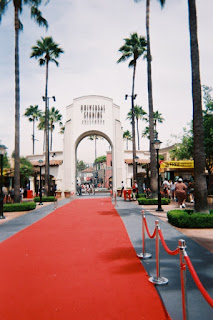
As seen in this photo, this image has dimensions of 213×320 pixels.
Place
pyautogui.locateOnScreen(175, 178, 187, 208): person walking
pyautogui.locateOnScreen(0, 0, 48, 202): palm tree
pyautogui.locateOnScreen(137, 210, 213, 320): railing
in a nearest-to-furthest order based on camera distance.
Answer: pyautogui.locateOnScreen(137, 210, 213, 320): railing < pyautogui.locateOnScreen(175, 178, 187, 208): person walking < pyautogui.locateOnScreen(0, 0, 48, 202): palm tree

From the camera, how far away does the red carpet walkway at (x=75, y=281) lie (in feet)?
11.5

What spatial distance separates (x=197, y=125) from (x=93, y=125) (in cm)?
2384

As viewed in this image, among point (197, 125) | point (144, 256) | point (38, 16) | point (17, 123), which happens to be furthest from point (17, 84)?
point (144, 256)

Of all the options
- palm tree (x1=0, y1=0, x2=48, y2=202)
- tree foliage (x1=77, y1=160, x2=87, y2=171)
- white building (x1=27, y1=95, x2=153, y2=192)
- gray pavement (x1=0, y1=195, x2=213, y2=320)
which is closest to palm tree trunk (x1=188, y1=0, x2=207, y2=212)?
gray pavement (x1=0, y1=195, x2=213, y2=320)

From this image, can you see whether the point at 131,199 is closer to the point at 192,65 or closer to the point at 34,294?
the point at 192,65

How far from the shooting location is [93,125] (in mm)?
33594

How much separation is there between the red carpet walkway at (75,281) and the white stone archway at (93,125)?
2516cm

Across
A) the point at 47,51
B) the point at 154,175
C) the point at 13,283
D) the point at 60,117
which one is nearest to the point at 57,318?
the point at 13,283

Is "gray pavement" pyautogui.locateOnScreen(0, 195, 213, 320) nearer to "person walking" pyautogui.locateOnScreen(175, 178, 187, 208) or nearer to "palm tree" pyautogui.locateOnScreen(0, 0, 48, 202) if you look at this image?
"person walking" pyautogui.locateOnScreen(175, 178, 187, 208)

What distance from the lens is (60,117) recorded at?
54.2 m

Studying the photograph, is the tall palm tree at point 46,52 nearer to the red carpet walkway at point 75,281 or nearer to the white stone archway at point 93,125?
the white stone archway at point 93,125

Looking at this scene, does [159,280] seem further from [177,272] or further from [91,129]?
[91,129]

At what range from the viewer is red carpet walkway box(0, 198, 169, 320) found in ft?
11.5

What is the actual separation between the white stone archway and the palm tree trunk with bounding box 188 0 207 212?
22.4m
